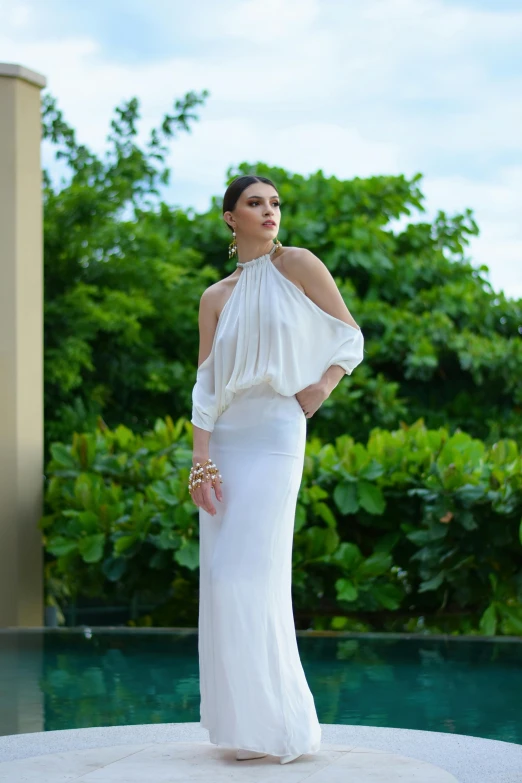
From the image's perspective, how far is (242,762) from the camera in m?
3.54

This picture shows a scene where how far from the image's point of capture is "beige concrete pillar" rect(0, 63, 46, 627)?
7.24 m

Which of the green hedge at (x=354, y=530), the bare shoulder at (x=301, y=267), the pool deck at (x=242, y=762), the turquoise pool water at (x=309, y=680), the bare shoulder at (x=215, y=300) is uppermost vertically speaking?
the bare shoulder at (x=301, y=267)

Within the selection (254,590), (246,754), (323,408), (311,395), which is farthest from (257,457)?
(323,408)

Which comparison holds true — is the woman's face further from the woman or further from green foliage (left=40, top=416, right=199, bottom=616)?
green foliage (left=40, top=416, right=199, bottom=616)

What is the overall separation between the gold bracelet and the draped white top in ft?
0.42

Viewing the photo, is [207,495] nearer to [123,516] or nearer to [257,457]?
[257,457]

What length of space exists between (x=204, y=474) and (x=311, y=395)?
1.39 ft

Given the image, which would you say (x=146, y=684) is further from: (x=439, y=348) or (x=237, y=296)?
(x=439, y=348)

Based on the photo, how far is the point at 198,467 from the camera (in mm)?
3680

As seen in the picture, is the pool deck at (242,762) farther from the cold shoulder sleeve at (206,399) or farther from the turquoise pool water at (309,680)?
the cold shoulder sleeve at (206,399)

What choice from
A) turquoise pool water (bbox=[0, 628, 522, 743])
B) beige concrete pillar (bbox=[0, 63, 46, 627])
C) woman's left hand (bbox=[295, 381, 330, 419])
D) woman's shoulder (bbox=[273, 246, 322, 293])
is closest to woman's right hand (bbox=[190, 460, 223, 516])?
woman's left hand (bbox=[295, 381, 330, 419])

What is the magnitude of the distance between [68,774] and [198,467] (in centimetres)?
100

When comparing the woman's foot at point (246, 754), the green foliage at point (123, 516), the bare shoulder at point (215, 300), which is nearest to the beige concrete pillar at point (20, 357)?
the green foliage at point (123, 516)

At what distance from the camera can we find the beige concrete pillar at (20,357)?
7238 millimetres
